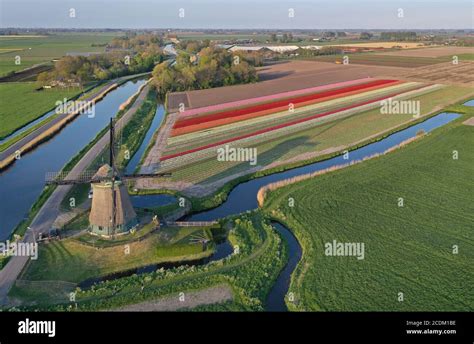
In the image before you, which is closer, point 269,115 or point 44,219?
point 44,219

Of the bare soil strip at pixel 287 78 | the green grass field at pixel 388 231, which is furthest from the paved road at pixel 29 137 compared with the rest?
the green grass field at pixel 388 231

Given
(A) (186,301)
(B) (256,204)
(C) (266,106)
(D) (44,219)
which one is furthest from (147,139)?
(A) (186,301)

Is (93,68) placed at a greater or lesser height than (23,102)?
greater

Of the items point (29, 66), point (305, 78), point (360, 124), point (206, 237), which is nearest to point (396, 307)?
point (206, 237)

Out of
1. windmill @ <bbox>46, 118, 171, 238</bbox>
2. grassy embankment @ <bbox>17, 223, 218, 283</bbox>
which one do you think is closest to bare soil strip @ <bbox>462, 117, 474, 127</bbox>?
grassy embankment @ <bbox>17, 223, 218, 283</bbox>

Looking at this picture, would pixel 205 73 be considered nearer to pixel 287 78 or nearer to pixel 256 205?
pixel 287 78

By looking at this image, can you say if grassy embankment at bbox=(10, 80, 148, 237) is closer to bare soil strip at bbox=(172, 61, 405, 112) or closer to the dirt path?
the dirt path
